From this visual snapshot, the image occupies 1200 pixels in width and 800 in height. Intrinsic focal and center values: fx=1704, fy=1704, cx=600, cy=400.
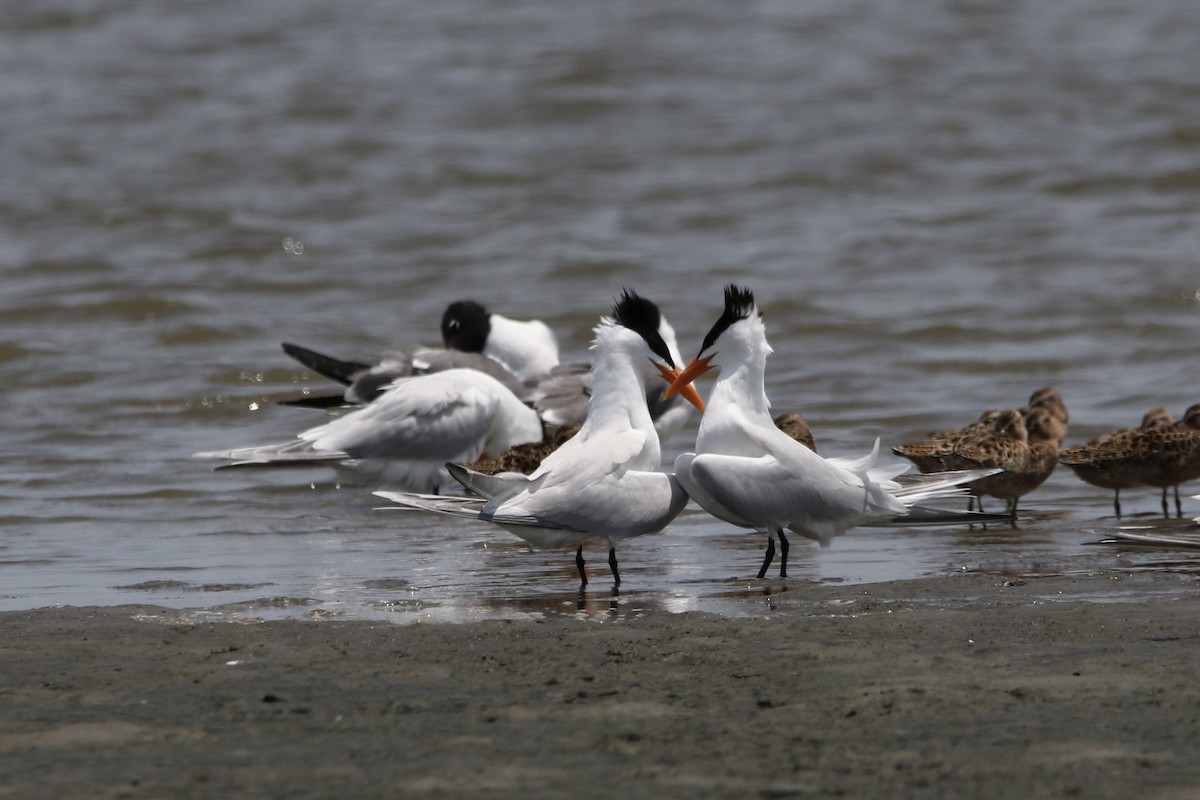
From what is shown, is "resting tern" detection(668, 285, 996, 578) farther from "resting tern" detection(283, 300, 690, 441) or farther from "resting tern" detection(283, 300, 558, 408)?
"resting tern" detection(283, 300, 558, 408)

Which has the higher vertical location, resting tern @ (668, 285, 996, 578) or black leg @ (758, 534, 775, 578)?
resting tern @ (668, 285, 996, 578)

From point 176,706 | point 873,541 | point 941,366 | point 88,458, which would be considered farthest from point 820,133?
point 176,706

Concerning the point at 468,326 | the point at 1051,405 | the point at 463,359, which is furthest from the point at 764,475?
the point at 468,326

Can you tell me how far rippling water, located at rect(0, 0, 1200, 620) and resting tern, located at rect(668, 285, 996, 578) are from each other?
8.4 inches

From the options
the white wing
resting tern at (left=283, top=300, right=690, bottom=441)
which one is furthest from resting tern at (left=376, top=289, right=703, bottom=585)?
the white wing

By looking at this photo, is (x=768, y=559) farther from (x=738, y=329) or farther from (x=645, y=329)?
(x=645, y=329)

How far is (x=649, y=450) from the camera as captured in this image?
19.4 feet

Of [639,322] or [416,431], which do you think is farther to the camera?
[416,431]

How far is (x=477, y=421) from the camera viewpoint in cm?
888

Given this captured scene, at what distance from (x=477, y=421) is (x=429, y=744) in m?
5.63

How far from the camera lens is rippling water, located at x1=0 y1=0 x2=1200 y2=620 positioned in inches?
263

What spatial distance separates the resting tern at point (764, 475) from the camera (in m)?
5.60

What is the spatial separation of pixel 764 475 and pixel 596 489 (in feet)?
1.85

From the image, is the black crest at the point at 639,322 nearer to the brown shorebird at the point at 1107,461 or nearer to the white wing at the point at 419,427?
the brown shorebird at the point at 1107,461
